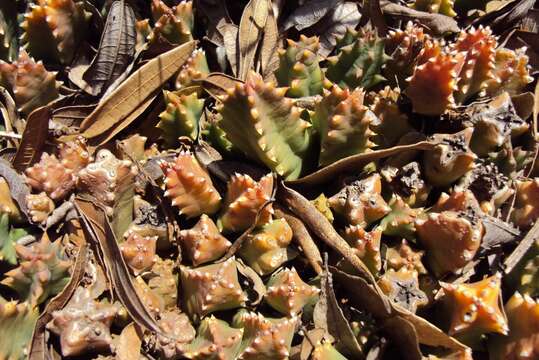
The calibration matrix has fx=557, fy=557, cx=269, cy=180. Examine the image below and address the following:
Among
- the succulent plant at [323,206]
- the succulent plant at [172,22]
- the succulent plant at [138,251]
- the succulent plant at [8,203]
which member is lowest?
the succulent plant at [323,206]

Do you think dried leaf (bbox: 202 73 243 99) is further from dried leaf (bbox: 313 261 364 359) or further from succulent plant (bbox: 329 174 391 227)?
dried leaf (bbox: 313 261 364 359)

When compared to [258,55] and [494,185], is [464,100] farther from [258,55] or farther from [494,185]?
[258,55]

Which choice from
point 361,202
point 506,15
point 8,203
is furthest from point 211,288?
point 506,15

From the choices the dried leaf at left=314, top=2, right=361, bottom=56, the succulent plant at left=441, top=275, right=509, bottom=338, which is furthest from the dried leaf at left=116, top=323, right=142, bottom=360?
the dried leaf at left=314, top=2, right=361, bottom=56

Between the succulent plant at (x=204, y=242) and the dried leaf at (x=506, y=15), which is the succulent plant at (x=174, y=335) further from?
the dried leaf at (x=506, y=15)

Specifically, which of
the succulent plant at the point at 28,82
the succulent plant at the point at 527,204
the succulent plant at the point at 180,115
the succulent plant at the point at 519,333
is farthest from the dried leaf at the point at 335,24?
the succulent plant at the point at 519,333

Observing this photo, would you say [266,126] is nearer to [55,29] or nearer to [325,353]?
[325,353]

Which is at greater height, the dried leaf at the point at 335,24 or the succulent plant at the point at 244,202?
the dried leaf at the point at 335,24
